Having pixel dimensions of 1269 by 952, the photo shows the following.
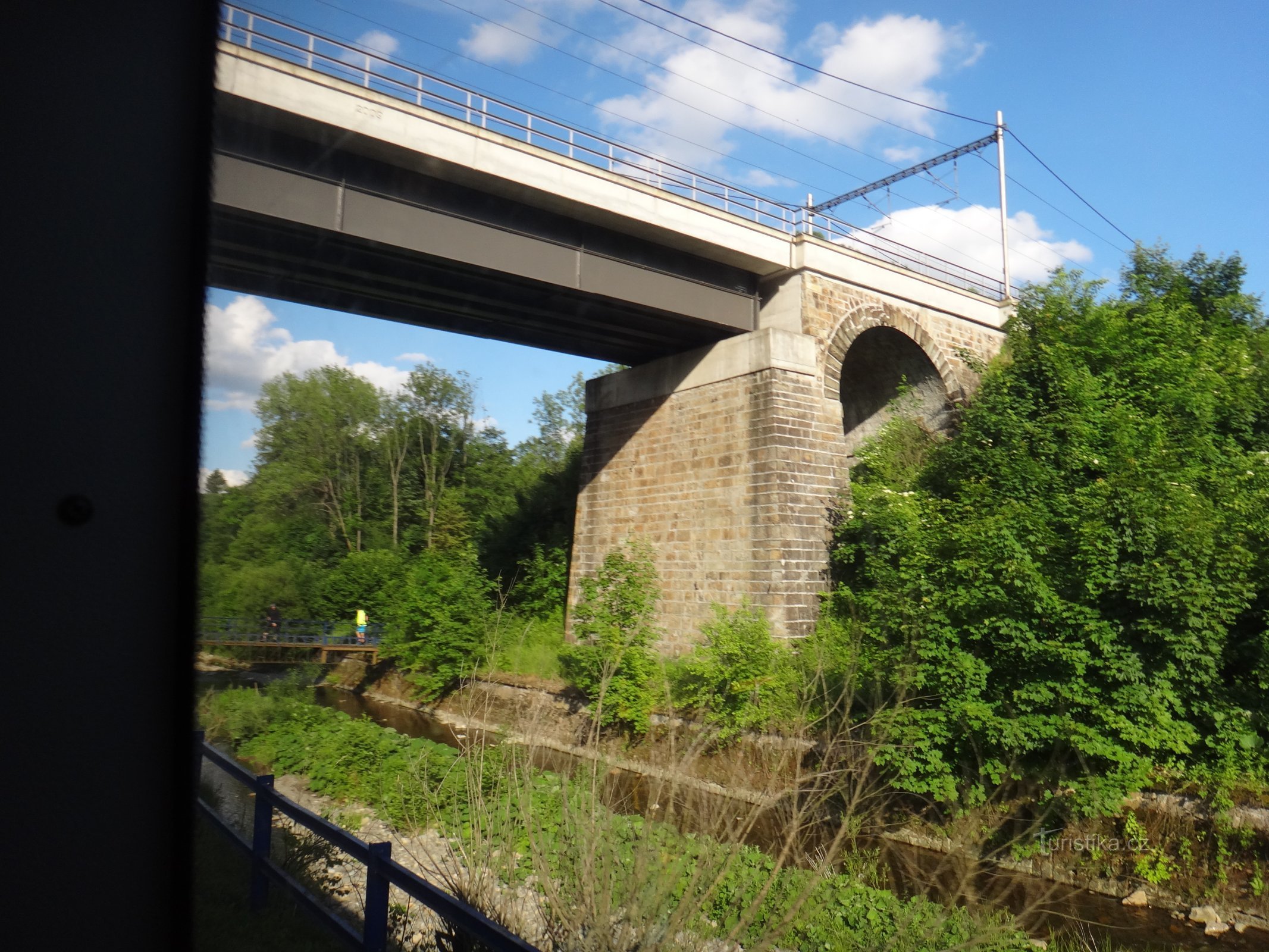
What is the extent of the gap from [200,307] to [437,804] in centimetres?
290

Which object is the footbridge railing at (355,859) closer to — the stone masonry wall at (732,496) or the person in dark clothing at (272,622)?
the person in dark clothing at (272,622)

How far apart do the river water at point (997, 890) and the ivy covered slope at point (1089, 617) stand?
2.83 ft

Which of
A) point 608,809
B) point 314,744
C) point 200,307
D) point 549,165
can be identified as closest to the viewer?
point 200,307

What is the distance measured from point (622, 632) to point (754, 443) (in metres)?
3.69

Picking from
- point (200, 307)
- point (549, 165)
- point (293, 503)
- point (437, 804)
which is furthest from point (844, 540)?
point (200, 307)

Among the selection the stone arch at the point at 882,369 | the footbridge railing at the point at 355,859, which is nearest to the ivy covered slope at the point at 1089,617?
the footbridge railing at the point at 355,859

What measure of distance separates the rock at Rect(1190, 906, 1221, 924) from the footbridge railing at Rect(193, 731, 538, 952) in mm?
6685

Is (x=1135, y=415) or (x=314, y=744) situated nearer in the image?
(x=314, y=744)

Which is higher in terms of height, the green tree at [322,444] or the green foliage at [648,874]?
the green tree at [322,444]

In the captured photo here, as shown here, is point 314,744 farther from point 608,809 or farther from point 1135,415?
point 1135,415

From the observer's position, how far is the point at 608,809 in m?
4.01

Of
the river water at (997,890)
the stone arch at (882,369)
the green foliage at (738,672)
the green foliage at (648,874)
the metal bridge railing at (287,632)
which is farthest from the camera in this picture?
the stone arch at (882,369)

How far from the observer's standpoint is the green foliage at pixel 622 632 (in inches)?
500

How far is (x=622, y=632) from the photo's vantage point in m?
14.2
